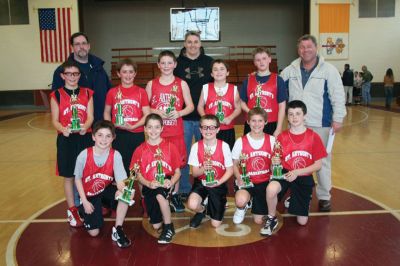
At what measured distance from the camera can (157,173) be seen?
3.69 m

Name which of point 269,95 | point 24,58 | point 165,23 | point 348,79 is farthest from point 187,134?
point 165,23

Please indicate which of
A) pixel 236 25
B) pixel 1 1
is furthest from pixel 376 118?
pixel 1 1

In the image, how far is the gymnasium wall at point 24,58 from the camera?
17191 millimetres

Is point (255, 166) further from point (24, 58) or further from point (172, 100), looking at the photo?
point (24, 58)

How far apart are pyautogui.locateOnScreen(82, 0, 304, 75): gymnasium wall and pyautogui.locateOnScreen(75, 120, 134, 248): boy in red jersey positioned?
16.4 metres

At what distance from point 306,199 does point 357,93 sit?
47.0ft

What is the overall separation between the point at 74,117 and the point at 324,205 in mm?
2754

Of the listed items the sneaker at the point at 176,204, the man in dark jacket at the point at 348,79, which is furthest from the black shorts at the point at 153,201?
the man in dark jacket at the point at 348,79

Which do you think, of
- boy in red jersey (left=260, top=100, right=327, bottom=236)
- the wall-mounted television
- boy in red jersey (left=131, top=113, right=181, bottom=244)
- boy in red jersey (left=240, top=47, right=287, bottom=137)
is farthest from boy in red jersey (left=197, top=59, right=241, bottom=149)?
the wall-mounted television

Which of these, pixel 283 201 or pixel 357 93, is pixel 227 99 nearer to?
pixel 283 201

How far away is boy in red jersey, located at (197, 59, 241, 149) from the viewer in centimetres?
427

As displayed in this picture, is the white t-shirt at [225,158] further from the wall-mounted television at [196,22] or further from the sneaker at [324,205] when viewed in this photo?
the wall-mounted television at [196,22]

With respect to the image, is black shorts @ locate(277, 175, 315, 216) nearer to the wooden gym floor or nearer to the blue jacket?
the wooden gym floor

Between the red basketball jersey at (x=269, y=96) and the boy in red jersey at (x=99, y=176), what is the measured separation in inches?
60.7
